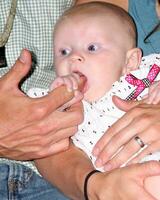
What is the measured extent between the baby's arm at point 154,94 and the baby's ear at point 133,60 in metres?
0.17

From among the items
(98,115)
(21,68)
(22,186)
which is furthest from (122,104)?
(22,186)

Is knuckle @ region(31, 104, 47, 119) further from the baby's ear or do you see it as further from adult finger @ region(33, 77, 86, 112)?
the baby's ear

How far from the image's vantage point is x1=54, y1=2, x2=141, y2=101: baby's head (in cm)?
184

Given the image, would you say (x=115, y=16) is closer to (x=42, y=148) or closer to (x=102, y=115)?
(x=102, y=115)

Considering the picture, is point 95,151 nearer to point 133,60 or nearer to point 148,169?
point 148,169

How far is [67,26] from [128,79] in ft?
0.94

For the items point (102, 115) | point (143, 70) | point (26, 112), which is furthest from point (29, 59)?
point (143, 70)

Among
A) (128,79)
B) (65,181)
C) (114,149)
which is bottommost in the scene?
(65,181)

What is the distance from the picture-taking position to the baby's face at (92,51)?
184 centimetres

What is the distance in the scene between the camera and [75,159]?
1.82 meters

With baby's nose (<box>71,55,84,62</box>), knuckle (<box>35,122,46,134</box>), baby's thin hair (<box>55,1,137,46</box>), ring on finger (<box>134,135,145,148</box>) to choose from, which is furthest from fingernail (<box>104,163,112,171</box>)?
baby's thin hair (<box>55,1,137,46</box>)

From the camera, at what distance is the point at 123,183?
162 centimetres

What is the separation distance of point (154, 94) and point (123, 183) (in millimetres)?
333

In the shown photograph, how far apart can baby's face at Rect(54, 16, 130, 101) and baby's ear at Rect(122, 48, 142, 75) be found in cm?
2
